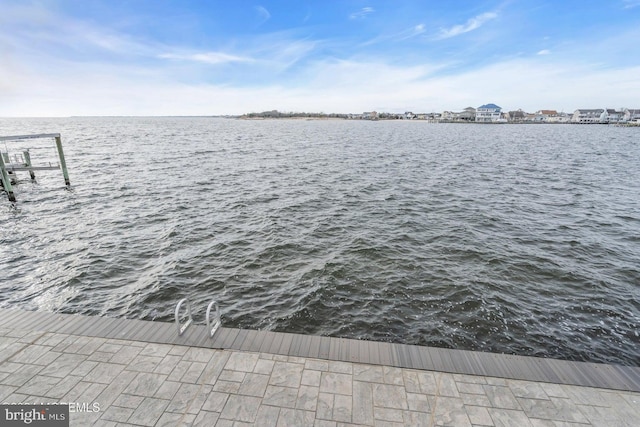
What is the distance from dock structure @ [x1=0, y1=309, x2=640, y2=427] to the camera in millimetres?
→ 4809

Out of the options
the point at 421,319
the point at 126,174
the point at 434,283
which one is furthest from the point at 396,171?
the point at 126,174

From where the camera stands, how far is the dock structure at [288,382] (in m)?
4.81

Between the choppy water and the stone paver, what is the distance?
9.08ft

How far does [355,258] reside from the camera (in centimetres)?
1252

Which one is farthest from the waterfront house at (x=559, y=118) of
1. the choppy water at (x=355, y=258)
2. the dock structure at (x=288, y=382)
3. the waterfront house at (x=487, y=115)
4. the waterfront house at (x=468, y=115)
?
the dock structure at (x=288, y=382)

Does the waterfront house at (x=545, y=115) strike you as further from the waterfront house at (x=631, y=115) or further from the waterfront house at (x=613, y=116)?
the waterfront house at (x=631, y=115)

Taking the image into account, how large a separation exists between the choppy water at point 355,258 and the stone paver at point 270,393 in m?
2.77

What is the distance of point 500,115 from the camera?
185625mm

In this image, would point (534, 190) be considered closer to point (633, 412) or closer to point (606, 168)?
point (606, 168)

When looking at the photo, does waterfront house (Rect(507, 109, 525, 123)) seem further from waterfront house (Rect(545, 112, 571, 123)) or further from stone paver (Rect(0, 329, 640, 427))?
stone paver (Rect(0, 329, 640, 427))

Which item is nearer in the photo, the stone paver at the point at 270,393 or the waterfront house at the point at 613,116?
the stone paver at the point at 270,393

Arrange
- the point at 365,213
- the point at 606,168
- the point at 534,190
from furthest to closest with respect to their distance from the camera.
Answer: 1. the point at 606,168
2. the point at 534,190
3. the point at 365,213

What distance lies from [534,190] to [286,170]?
69.9 ft

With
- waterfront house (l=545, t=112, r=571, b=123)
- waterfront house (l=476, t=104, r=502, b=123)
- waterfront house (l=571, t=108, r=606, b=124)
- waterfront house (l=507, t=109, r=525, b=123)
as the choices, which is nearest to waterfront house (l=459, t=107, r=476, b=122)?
waterfront house (l=476, t=104, r=502, b=123)
